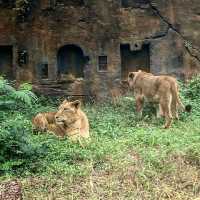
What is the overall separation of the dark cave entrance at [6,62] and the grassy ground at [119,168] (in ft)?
21.3

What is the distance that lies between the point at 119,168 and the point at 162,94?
426 cm

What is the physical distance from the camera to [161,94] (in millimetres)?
14344

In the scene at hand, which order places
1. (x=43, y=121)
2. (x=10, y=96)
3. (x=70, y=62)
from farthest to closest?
(x=70, y=62)
(x=43, y=121)
(x=10, y=96)

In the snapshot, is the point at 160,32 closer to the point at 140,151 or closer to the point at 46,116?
the point at 46,116

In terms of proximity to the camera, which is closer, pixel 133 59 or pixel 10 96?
pixel 10 96

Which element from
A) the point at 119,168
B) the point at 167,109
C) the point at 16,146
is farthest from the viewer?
the point at 167,109

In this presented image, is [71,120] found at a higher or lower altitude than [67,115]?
lower

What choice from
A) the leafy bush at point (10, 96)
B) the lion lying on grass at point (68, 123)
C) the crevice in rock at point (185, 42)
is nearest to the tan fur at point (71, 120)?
the lion lying on grass at point (68, 123)

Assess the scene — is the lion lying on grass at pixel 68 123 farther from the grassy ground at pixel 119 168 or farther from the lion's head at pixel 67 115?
the grassy ground at pixel 119 168

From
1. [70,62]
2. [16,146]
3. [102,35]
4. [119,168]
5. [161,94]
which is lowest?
[119,168]

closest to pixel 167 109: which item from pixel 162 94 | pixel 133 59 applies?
pixel 162 94

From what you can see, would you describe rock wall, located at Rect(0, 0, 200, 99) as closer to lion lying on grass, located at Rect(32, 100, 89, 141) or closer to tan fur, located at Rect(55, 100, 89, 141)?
lion lying on grass, located at Rect(32, 100, 89, 141)

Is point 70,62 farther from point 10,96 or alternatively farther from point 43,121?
point 10,96

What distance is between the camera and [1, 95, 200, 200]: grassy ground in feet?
31.8
